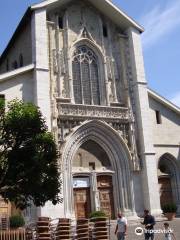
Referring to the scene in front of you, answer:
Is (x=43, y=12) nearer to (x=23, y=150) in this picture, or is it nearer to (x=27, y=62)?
(x=27, y=62)

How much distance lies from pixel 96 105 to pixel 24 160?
32.3ft

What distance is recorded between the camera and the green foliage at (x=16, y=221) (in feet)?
62.0

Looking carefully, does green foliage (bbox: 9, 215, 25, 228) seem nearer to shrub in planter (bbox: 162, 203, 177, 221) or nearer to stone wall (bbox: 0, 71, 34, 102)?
stone wall (bbox: 0, 71, 34, 102)

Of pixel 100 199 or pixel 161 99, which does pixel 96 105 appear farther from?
pixel 100 199

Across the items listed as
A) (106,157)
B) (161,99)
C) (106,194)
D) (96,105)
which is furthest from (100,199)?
(161,99)

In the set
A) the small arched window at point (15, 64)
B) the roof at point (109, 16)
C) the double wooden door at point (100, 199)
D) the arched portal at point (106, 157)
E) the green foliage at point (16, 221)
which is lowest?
the green foliage at point (16, 221)

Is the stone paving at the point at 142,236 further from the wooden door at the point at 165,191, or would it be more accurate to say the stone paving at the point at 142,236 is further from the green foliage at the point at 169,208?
the wooden door at the point at 165,191

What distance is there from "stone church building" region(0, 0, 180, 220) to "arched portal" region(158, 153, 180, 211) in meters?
0.07

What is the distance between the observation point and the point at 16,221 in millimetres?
19016

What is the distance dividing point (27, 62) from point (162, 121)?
9.85 meters

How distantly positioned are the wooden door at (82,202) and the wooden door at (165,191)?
17.6 feet

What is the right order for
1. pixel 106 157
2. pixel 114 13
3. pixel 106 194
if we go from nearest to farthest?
pixel 106 194, pixel 106 157, pixel 114 13

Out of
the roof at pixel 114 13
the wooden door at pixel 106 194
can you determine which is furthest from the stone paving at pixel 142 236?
the roof at pixel 114 13

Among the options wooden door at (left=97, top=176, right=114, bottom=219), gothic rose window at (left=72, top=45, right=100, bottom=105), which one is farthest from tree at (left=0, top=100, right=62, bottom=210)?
gothic rose window at (left=72, top=45, right=100, bottom=105)
